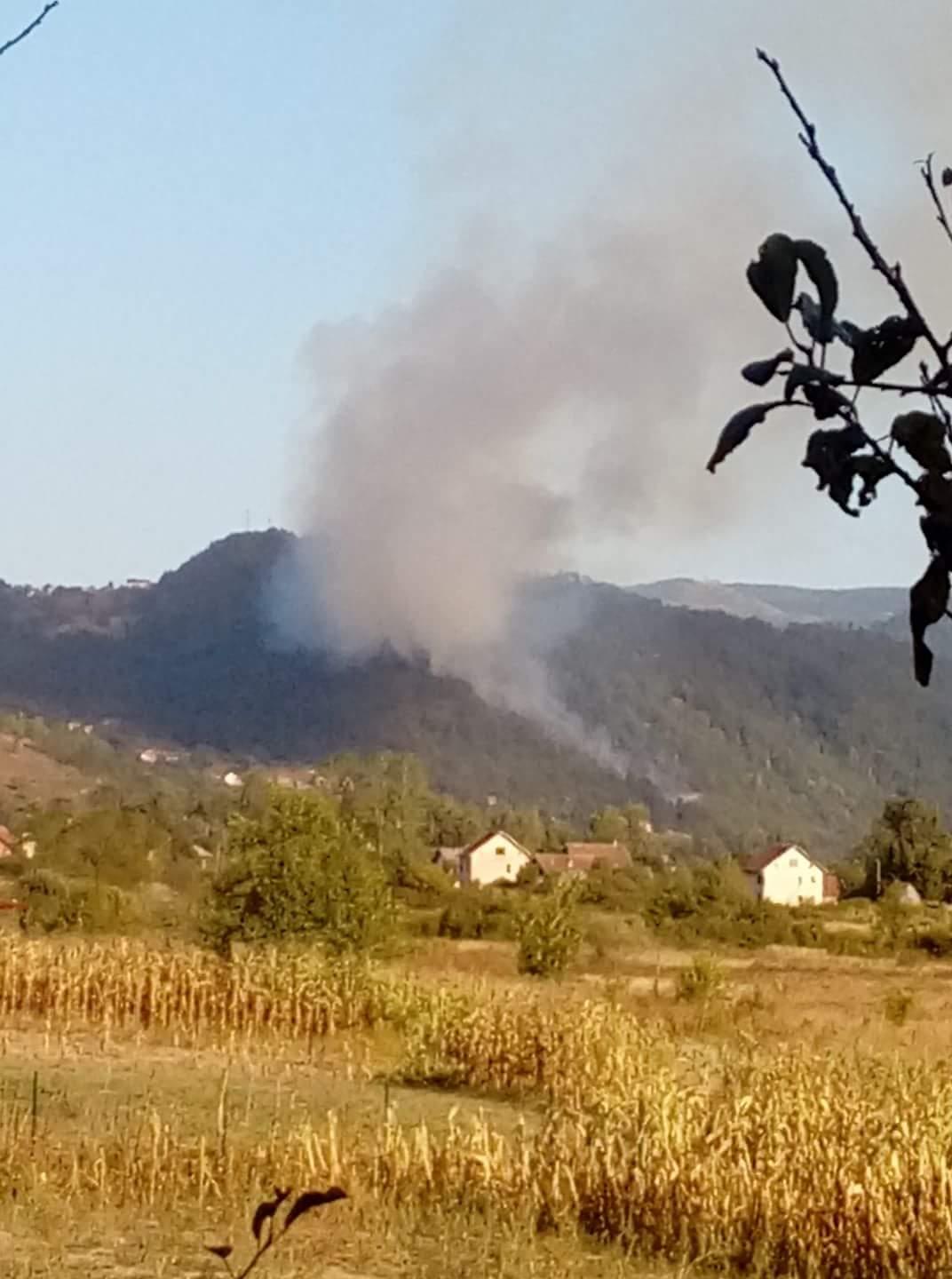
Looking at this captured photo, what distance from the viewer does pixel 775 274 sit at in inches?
49.8

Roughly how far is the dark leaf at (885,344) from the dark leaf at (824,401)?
1.2 inches

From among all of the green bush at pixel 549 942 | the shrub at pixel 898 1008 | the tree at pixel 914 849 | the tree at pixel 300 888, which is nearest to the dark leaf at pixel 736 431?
the tree at pixel 300 888

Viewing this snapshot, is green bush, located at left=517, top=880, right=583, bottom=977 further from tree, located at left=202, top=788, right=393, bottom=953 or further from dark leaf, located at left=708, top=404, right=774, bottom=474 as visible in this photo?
dark leaf, located at left=708, top=404, right=774, bottom=474

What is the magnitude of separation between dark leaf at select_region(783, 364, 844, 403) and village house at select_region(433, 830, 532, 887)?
243 feet

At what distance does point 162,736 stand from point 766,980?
556ft

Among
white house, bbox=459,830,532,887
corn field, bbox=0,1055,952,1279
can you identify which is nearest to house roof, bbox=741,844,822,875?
white house, bbox=459,830,532,887

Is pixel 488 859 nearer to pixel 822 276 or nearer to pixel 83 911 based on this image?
pixel 83 911

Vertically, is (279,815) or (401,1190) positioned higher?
(279,815)

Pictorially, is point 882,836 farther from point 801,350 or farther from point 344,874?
point 801,350

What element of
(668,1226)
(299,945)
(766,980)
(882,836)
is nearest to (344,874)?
(299,945)

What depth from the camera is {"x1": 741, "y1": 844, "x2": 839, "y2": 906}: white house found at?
265 feet

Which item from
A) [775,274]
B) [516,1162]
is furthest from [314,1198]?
[516,1162]

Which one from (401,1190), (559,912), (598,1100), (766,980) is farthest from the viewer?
(766,980)

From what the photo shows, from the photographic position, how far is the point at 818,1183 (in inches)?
337
